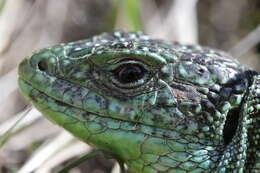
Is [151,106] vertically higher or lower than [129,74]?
lower

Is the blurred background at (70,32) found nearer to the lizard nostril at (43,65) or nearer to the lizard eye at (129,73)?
the lizard nostril at (43,65)

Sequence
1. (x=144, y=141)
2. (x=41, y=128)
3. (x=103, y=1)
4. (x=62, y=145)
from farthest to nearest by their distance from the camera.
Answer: (x=103, y=1) < (x=41, y=128) < (x=62, y=145) < (x=144, y=141)

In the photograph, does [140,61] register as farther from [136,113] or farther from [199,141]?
→ [199,141]

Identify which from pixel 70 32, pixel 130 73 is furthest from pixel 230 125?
pixel 70 32

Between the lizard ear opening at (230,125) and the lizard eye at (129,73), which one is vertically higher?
the lizard eye at (129,73)

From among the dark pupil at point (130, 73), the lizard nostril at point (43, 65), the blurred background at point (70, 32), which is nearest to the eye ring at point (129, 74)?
the dark pupil at point (130, 73)

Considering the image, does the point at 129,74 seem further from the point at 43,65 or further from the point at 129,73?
the point at 43,65

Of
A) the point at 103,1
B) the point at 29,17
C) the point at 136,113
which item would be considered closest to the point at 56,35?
the point at 29,17
